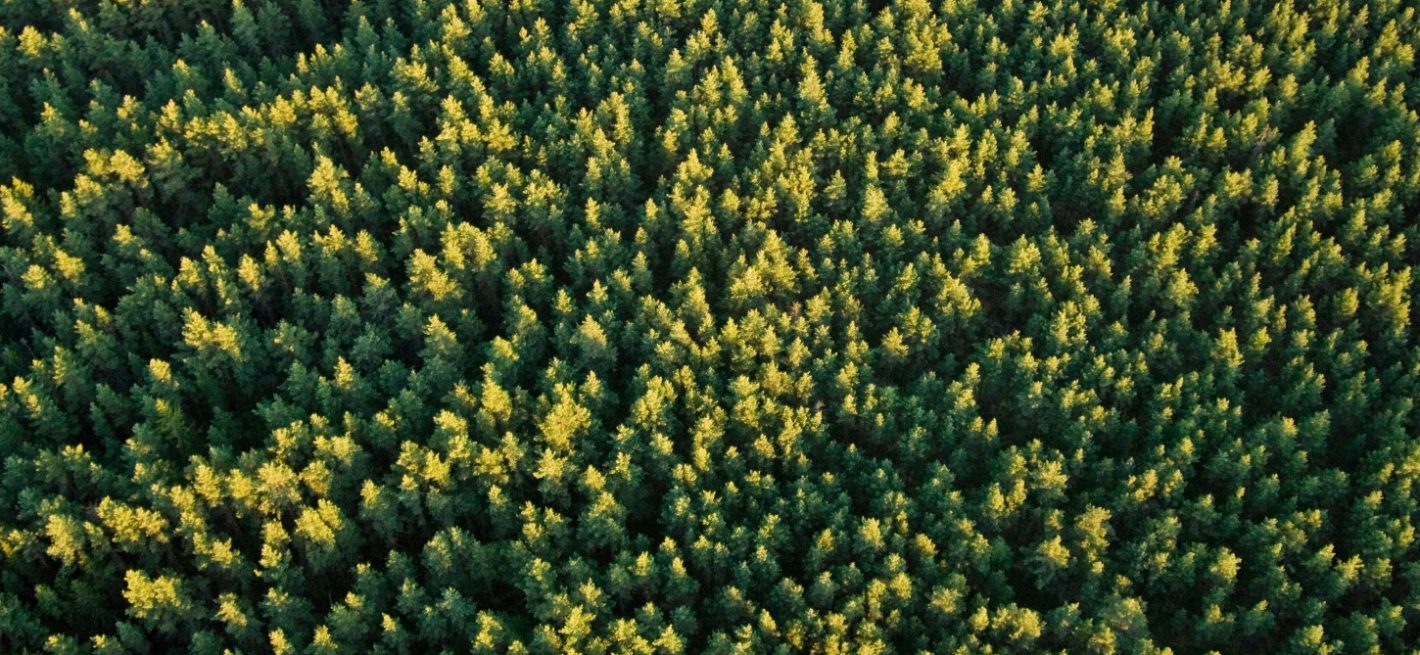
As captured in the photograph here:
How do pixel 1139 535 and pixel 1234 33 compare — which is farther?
pixel 1234 33

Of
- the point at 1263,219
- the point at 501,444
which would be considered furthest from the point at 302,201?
the point at 1263,219

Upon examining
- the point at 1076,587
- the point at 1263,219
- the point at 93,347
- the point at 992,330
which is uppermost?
the point at 1263,219

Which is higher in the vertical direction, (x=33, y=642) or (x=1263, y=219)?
(x=1263, y=219)

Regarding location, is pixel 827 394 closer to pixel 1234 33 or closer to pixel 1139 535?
pixel 1139 535

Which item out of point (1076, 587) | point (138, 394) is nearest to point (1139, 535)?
point (1076, 587)

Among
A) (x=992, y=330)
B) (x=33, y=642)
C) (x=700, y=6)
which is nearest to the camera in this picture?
(x=33, y=642)

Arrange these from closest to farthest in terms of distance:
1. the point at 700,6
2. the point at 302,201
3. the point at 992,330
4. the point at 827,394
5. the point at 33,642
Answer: the point at 33,642
the point at 827,394
the point at 992,330
the point at 302,201
the point at 700,6
